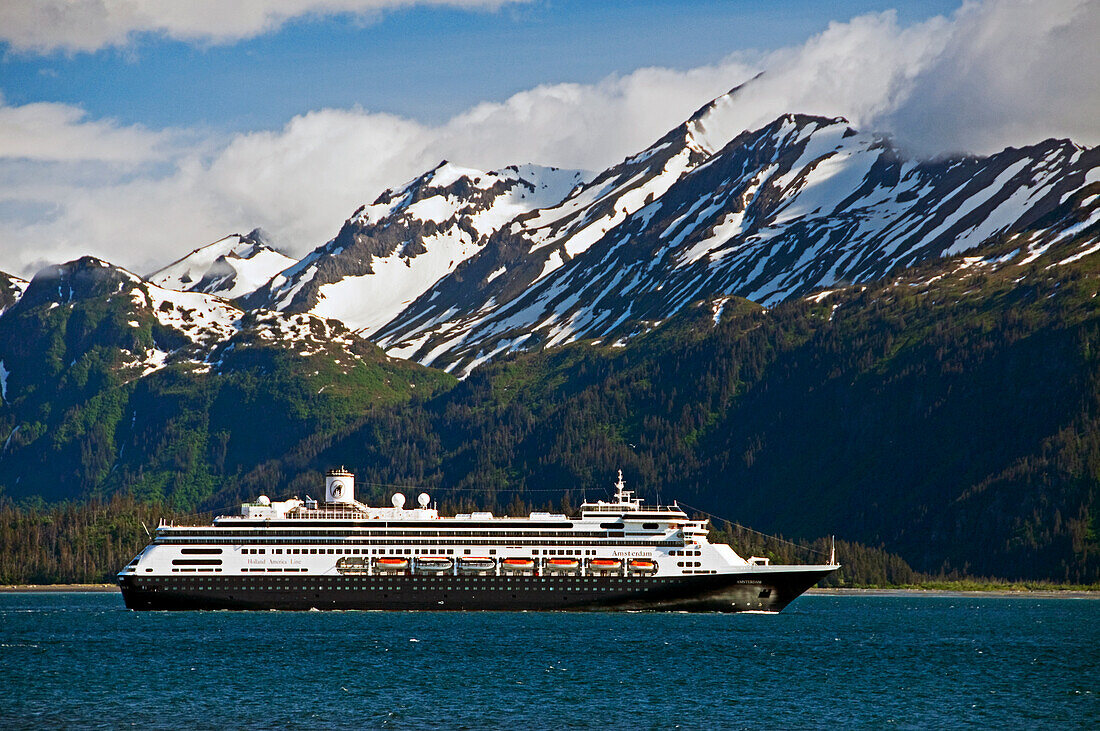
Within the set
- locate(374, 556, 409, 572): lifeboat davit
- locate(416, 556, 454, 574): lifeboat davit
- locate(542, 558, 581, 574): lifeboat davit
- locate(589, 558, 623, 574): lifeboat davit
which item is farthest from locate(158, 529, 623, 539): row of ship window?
locate(374, 556, 409, 572): lifeboat davit

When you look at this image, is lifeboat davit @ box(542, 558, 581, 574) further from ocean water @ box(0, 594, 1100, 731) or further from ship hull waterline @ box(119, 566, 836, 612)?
ocean water @ box(0, 594, 1100, 731)

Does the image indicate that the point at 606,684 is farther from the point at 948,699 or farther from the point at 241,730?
the point at 241,730

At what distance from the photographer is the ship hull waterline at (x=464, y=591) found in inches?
5709

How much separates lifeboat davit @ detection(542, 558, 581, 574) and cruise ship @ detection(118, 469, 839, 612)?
0.09 m

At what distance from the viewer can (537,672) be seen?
97.6 metres

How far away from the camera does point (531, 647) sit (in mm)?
113375

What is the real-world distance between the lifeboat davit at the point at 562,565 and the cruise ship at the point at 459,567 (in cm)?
9

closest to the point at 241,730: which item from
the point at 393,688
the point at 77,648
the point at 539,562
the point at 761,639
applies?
the point at 393,688

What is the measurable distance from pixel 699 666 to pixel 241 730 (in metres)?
37.9

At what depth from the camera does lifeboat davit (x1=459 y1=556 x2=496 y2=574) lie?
146750mm

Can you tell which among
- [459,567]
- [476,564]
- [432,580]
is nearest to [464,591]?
[459,567]

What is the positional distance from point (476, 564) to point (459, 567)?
1614 mm

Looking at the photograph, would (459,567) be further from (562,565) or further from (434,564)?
(562,565)

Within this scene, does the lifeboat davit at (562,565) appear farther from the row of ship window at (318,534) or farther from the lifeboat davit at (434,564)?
the lifeboat davit at (434,564)
